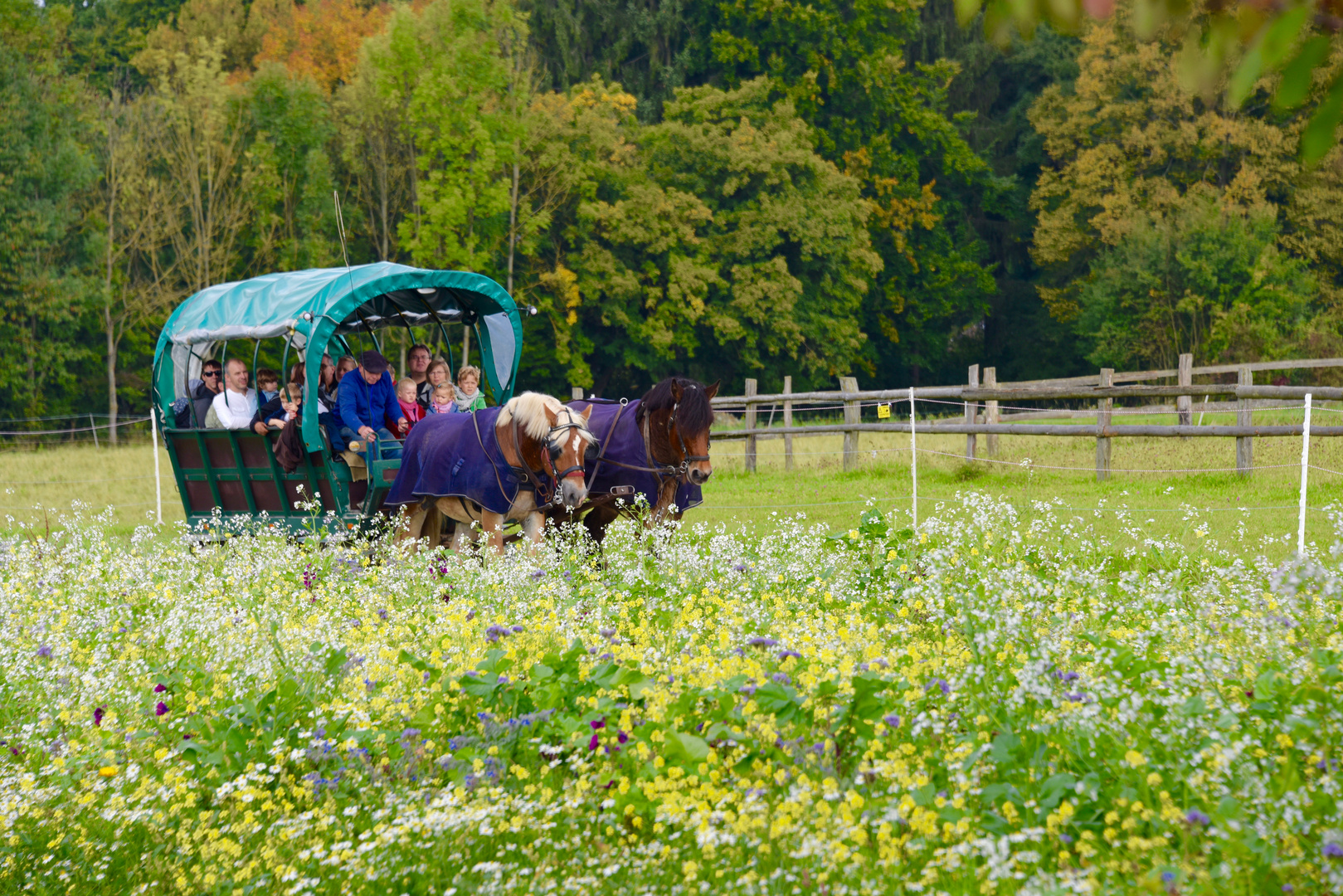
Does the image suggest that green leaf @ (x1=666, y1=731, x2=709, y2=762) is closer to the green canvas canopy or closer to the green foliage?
the green canvas canopy

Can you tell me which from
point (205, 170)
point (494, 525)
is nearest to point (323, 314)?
point (494, 525)

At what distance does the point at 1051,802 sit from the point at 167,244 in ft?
120

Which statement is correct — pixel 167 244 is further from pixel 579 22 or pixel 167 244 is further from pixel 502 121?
pixel 579 22

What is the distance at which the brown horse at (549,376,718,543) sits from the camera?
8.73 m

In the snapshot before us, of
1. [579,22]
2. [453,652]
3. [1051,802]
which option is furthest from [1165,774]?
[579,22]

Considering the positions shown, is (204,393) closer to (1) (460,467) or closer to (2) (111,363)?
(1) (460,467)

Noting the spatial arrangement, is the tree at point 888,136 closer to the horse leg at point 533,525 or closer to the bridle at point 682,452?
the bridle at point 682,452

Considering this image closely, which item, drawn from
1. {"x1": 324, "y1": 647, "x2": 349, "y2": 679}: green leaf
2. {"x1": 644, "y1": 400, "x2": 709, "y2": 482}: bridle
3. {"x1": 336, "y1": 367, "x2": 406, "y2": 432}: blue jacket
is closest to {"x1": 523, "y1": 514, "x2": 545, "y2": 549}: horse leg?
{"x1": 644, "y1": 400, "x2": 709, "y2": 482}: bridle

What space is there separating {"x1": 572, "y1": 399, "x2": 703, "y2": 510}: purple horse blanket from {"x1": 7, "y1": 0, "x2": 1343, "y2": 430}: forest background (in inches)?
927

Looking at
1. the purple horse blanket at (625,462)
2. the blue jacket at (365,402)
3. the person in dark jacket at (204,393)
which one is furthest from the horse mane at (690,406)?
the person in dark jacket at (204,393)

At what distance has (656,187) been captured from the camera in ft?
118

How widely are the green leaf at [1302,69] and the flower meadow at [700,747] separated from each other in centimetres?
173

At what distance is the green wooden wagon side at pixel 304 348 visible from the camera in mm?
9375

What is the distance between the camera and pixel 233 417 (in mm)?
10195
